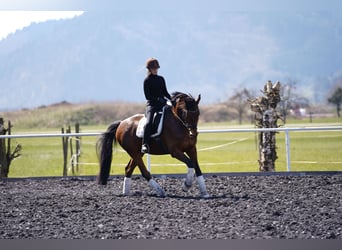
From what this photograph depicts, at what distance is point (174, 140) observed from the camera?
24.1 ft

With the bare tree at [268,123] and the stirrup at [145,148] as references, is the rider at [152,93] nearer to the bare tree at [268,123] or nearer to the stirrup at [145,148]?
the stirrup at [145,148]

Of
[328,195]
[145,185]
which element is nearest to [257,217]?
[328,195]

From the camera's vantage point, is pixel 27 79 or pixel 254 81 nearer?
pixel 27 79

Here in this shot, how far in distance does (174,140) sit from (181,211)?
1454 mm

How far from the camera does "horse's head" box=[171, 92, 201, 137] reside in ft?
23.0

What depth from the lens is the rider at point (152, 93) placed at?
292 inches

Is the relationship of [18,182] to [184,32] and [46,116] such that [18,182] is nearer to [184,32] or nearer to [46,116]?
[46,116]

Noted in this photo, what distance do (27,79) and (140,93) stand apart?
14.0 meters

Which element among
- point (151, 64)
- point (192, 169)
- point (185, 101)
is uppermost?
point (151, 64)

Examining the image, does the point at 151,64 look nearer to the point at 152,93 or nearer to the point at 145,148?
the point at 152,93

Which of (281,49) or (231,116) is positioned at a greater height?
(281,49)

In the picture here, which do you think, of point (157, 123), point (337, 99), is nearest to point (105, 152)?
point (157, 123)

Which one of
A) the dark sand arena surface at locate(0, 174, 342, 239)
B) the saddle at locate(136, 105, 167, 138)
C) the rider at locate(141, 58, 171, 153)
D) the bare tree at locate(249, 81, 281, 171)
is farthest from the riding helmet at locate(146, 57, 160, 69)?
the bare tree at locate(249, 81, 281, 171)

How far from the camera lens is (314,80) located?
242 ft
